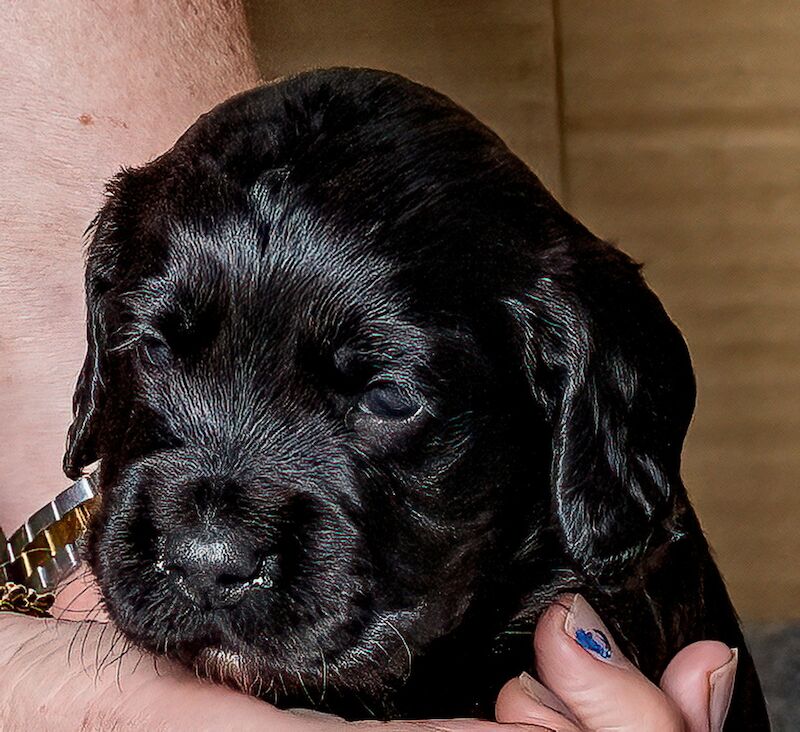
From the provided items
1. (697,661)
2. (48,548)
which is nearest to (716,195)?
(697,661)

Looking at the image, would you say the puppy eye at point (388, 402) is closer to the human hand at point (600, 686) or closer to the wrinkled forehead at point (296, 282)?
the wrinkled forehead at point (296, 282)

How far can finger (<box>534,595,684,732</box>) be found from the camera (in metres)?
1.34

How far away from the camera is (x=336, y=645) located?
1.26m

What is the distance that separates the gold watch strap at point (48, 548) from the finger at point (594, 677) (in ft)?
2.11

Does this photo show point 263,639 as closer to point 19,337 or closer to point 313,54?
point 19,337

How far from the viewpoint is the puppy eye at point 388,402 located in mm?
1294

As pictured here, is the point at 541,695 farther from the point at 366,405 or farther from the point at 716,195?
the point at 716,195

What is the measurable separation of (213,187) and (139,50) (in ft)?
2.10

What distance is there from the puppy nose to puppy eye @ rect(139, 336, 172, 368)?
0.78ft

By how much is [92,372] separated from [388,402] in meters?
0.43

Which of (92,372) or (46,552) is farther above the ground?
(92,372)

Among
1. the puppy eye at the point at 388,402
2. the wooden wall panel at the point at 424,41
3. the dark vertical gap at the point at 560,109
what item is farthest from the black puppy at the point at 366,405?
the dark vertical gap at the point at 560,109

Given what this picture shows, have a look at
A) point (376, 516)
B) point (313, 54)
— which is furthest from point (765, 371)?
point (376, 516)

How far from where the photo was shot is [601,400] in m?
1.40
